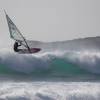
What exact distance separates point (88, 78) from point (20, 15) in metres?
0.55

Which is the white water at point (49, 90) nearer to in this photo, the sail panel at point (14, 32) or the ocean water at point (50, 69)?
the ocean water at point (50, 69)

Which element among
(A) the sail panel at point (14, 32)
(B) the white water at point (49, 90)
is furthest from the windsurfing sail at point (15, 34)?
(B) the white water at point (49, 90)

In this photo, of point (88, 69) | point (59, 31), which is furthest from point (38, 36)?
point (88, 69)

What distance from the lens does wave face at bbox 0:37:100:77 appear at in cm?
165

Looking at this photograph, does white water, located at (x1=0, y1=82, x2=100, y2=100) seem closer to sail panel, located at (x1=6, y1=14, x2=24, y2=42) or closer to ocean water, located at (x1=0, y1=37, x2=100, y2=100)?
ocean water, located at (x1=0, y1=37, x2=100, y2=100)

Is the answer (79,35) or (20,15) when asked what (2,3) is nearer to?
(20,15)

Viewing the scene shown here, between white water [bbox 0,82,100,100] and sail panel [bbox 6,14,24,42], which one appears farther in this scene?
sail panel [bbox 6,14,24,42]

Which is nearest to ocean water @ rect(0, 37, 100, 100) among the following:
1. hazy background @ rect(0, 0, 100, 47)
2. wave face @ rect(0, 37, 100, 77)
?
wave face @ rect(0, 37, 100, 77)

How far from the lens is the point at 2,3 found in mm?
1694

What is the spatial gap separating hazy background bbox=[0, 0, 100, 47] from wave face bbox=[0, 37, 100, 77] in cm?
7

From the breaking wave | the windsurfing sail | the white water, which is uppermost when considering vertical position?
the windsurfing sail

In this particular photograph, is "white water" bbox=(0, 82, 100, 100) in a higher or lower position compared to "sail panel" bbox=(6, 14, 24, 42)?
lower

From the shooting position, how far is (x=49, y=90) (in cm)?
153

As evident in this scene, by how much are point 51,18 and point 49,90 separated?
445 millimetres
